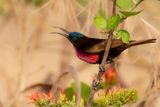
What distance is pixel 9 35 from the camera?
434cm

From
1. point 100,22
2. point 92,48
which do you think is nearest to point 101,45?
point 92,48

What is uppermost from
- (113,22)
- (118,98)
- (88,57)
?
(88,57)

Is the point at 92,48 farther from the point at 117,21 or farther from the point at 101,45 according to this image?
the point at 117,21

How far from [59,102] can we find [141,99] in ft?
2.23

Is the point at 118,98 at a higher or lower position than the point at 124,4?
lower

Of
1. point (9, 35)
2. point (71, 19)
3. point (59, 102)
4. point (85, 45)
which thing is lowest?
point (59, 102)

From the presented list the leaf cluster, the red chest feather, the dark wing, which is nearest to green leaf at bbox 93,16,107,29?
the leaf cluster

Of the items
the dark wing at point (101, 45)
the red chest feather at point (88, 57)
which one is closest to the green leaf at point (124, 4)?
the dark wing at point (101, 45)

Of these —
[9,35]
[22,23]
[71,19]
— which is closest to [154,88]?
[71,19]

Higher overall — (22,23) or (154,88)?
(22,23)

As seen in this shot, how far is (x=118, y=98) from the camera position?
5.15ft

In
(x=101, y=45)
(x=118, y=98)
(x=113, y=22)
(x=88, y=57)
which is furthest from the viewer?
(x=88, y=57)

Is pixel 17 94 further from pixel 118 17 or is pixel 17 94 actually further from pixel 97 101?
pixel 118 17

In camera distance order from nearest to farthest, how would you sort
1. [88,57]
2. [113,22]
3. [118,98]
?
1. [113,22]
2. [118,98]
3. [88,57]
